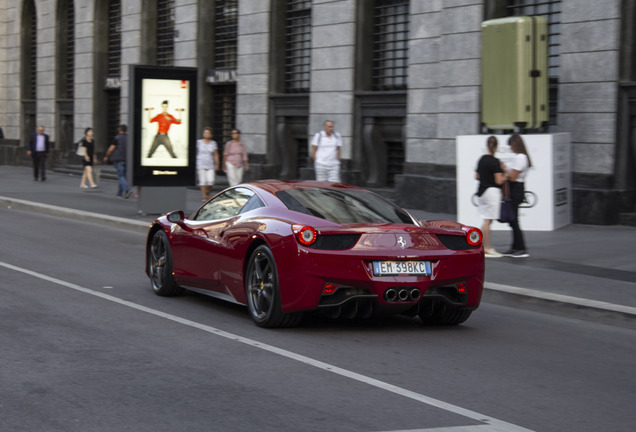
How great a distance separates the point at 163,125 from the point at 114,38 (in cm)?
1558

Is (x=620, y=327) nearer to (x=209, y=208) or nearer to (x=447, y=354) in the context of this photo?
(x=447, y=354)

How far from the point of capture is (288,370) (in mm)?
6492

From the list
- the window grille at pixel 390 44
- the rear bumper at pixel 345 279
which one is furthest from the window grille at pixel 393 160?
Answer: the rear bumper at pixel 345 279

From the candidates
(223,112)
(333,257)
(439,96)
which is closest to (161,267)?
(333,257)

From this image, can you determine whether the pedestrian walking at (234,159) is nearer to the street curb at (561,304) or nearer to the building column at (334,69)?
the building column at (334,69)

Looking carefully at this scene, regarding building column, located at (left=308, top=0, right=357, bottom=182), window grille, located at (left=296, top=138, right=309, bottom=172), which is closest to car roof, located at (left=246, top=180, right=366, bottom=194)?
building column, located at (left=308, top=0, right=357, bottom=182)

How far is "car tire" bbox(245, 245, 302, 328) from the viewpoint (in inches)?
309

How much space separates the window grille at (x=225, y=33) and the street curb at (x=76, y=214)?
774 centimetres

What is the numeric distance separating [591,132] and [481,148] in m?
1.85

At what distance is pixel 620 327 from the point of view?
8.95 meters

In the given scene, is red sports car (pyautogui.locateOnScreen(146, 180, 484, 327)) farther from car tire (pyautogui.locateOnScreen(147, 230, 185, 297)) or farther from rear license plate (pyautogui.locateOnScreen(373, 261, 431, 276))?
car tire (pyautogui.locateOnScreen(147, 230, 185, 297))

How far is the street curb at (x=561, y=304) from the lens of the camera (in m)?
9.02

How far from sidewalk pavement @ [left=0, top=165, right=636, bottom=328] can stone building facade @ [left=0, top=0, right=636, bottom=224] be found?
1418 mm

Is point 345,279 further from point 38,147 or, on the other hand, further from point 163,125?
point 38,147
